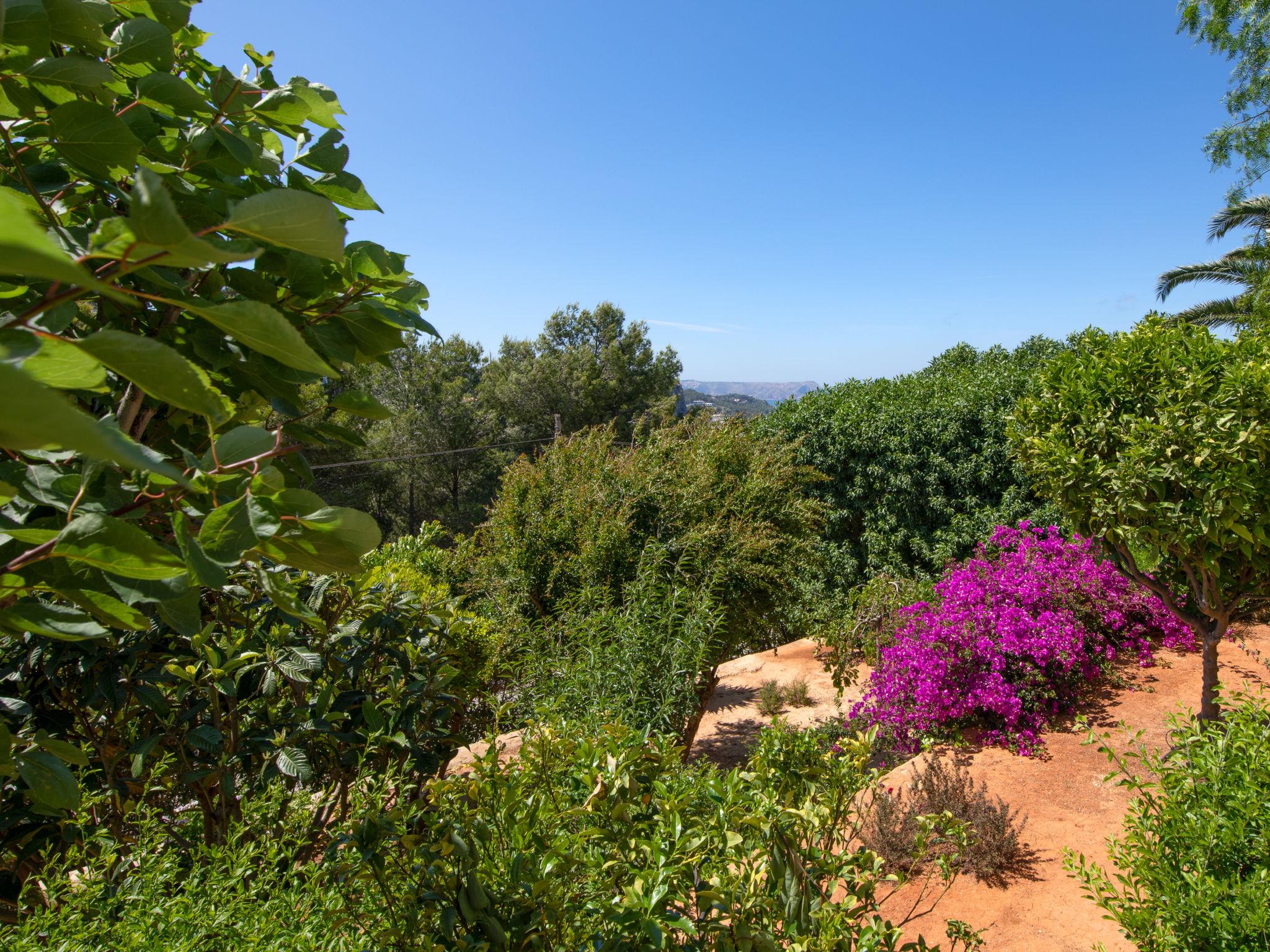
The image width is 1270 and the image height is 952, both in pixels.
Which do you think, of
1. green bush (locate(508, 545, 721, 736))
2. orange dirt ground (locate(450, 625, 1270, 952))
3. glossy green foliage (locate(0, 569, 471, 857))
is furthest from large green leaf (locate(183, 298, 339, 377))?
green bush (locate(508, 545, 721, 736))

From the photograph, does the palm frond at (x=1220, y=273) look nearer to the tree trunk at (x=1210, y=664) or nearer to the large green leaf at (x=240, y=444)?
the tree trunk at (x=1210, y=664)

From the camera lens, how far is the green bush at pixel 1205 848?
1999 millimetres

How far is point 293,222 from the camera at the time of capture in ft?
1.74

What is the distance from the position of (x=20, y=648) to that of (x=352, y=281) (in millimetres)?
1663

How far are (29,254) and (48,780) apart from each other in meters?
0.89

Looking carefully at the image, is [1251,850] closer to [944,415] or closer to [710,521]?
[710,521]

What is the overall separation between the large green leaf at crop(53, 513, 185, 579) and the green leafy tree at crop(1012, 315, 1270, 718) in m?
5.06

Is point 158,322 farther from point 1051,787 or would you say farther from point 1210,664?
point 1210,664

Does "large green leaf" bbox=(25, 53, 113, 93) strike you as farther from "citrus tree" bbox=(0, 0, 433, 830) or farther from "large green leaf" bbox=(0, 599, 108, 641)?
"large green leaf" bbox=(0, 599, 108, 641)

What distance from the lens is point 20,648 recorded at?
5.98 feet

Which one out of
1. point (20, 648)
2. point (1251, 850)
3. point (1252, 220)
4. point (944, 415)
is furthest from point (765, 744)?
point (1252, 220)

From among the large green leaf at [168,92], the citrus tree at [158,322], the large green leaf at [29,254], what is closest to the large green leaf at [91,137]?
the citrus tree at [158,322]

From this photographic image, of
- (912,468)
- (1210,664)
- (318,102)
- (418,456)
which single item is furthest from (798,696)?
(418,456)

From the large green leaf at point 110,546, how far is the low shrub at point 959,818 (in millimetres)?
4163
